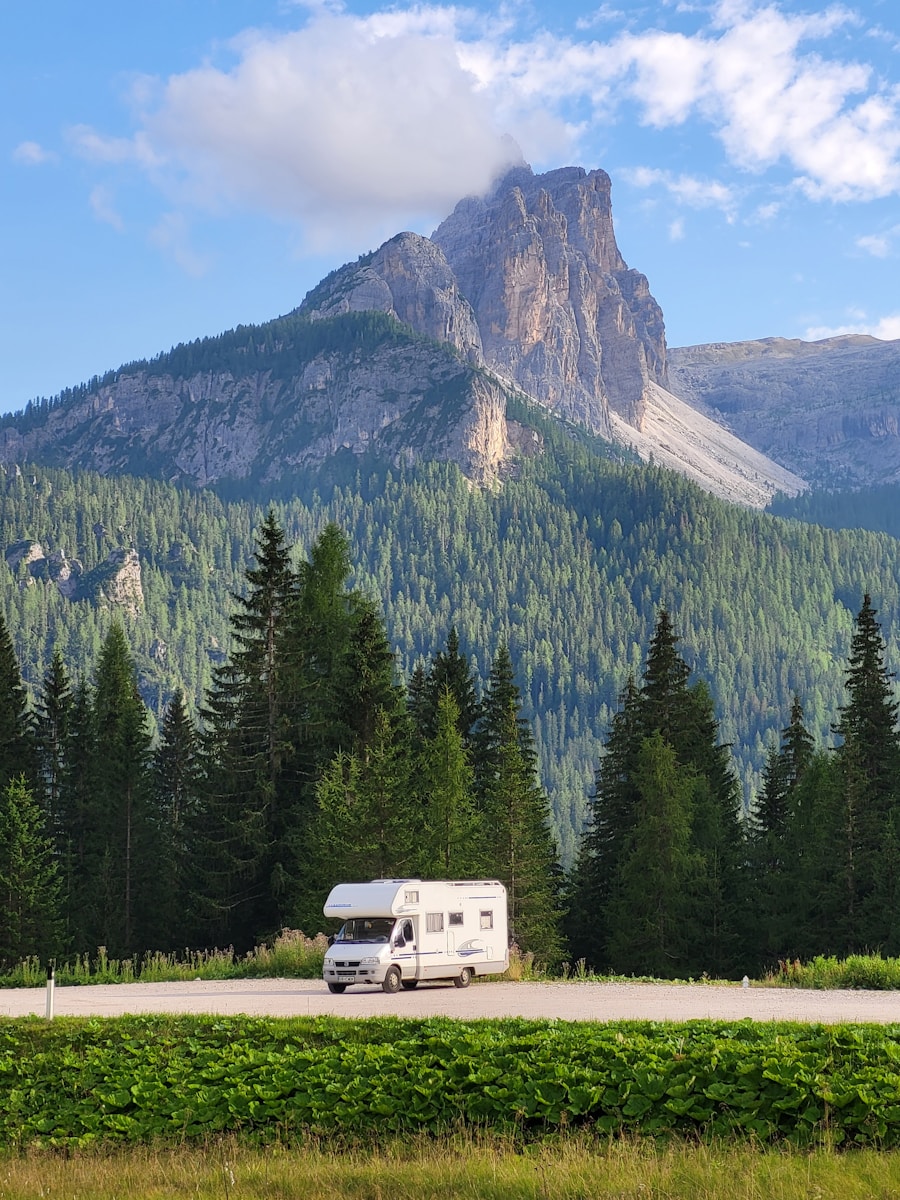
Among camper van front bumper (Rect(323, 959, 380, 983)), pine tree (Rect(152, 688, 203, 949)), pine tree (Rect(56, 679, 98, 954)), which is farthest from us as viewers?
pine tree (Rect(56, 679, 98, 954))

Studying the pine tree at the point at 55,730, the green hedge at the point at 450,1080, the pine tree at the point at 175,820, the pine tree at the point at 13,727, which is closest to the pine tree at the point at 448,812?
the pine tree at the point at 175,820

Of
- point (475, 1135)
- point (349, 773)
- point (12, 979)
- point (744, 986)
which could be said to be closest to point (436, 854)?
point (349, 773)

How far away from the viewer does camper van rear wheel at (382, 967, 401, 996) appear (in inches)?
1312

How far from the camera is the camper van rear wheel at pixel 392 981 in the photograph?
109 ft

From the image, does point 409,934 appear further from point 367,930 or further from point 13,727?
point 13,727

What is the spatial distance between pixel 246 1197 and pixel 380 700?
43.7 metres

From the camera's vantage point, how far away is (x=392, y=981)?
33594 mm

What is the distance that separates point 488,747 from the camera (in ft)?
239

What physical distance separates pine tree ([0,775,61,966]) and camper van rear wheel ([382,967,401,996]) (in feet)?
112

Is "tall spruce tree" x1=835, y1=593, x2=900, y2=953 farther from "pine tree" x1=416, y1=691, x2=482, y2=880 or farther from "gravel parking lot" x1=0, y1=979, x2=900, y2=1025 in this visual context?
"gravel parking lot" x1=0, y1=979, x2=900, y2=1025

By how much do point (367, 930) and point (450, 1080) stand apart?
17.9m

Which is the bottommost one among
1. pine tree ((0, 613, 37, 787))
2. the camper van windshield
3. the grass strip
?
the grass strip

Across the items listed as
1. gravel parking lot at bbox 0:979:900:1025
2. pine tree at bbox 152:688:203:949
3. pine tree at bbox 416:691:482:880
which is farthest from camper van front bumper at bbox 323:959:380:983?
pine tree at bbox 152:688:203:949

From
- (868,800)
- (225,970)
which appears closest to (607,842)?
(868,800)
